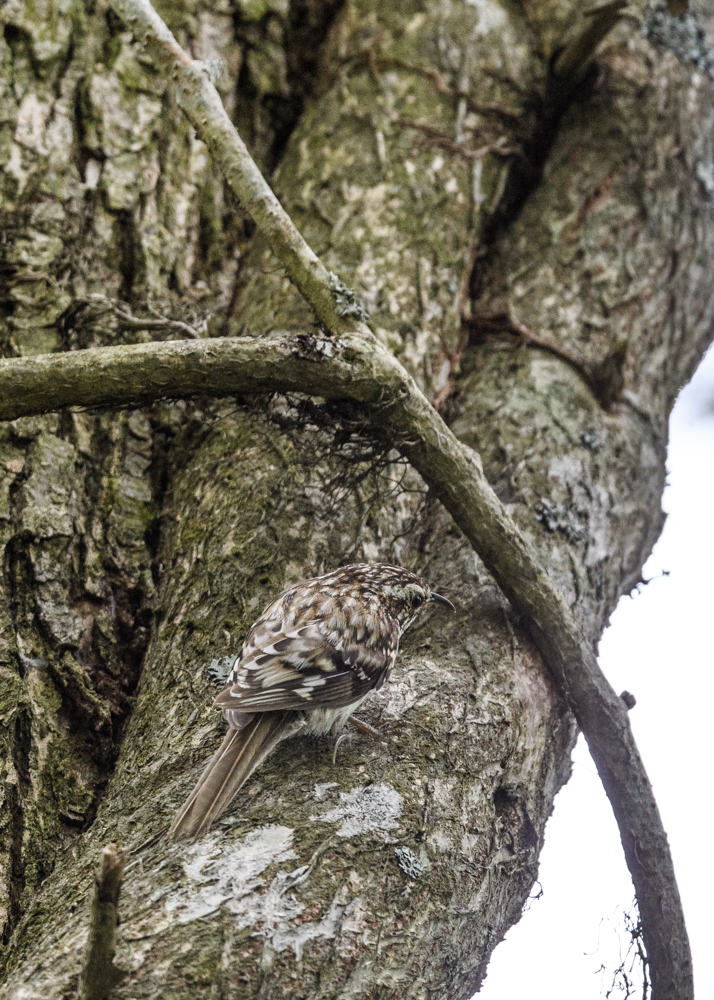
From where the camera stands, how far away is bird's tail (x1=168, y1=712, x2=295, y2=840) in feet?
7.58

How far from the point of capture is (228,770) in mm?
2395

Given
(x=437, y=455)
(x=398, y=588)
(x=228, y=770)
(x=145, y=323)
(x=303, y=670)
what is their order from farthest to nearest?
(x=145, y=323) < (x=398, y=588) < (x=437, y=455) < (x=303, y=670) < (x=228, y=770)

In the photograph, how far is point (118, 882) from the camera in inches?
69.2

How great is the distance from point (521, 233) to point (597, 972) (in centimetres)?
321

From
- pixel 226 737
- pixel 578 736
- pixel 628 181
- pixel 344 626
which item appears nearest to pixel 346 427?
pixel 344 626

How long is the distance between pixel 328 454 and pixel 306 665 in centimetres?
73

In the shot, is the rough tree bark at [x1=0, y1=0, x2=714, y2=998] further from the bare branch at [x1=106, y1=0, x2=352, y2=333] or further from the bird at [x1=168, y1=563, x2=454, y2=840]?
the bare branch at [x1=106, y1=0, x2=352, y2=333]

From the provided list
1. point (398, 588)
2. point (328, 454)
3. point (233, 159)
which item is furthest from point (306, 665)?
point (233, 159)

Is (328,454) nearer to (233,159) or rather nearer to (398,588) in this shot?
(398,588)

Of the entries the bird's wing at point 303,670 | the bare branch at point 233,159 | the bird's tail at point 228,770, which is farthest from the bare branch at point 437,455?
the bird's tail at point 228,770

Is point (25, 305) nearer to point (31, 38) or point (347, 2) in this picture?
point (31, 38)

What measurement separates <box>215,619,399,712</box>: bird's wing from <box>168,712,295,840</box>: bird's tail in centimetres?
6

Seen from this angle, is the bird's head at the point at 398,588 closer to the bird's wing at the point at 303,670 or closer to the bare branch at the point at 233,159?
the bird's wing at the point at 303,670

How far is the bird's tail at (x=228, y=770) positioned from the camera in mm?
2311
